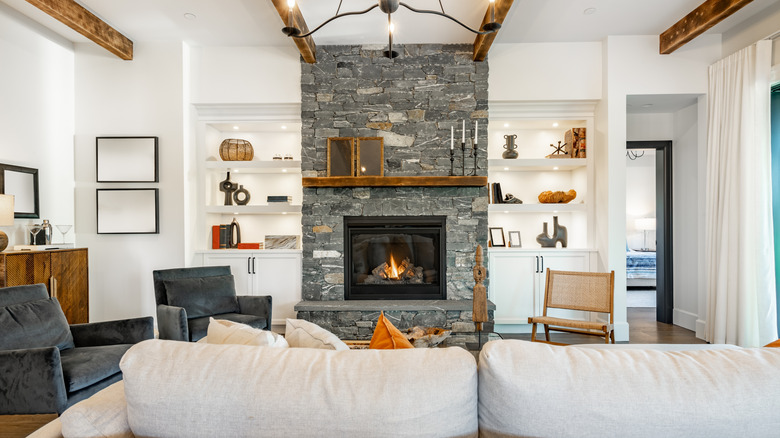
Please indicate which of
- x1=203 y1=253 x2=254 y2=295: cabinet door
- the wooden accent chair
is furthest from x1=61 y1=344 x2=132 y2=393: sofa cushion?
A: the wooden accent chair

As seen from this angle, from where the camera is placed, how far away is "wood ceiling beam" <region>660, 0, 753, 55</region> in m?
3.08

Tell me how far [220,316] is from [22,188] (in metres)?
2.00

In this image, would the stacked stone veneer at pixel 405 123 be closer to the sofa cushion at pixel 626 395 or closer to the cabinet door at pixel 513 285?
the cabinet door at pixel 513 285

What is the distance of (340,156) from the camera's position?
399 cm

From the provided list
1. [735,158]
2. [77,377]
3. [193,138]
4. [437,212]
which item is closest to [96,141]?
[193,138]

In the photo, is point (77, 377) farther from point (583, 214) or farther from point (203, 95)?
point (583, 214)

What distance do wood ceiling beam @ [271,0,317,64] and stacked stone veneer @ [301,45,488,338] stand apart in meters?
0.14

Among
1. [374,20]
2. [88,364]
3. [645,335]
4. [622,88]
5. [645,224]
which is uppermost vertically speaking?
[374,20]

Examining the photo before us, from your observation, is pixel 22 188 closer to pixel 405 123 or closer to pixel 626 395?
pixel 405 123

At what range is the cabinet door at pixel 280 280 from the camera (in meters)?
4.10

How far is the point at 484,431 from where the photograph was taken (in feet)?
2.93

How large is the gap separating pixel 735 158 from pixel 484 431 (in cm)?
387

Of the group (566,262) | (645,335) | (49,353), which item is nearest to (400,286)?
(566,262)

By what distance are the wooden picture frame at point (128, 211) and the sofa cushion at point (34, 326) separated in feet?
5.55
